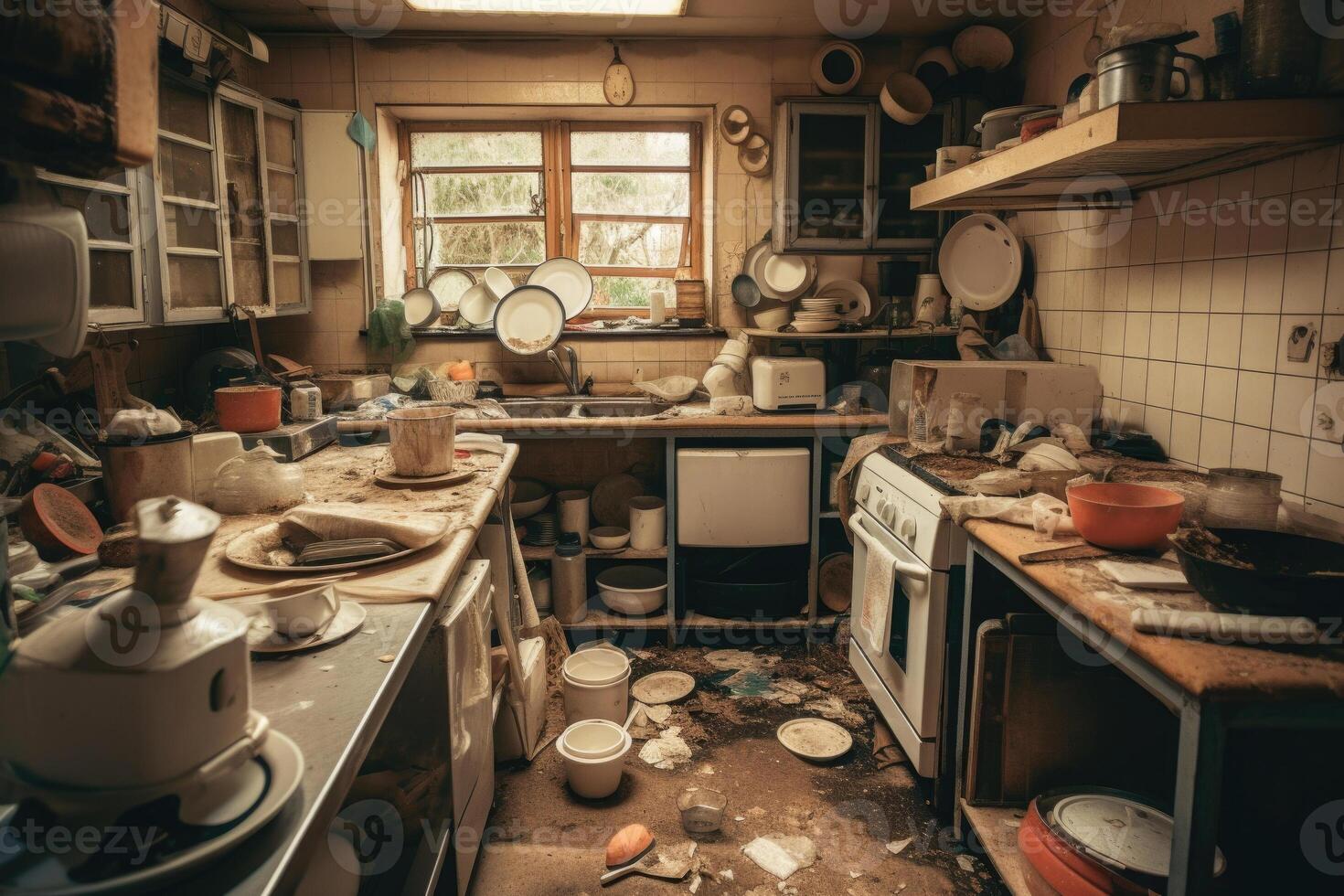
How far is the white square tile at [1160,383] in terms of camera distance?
8.09 ft

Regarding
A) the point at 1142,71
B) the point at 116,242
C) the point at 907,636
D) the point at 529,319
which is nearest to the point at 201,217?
the point at 116,242

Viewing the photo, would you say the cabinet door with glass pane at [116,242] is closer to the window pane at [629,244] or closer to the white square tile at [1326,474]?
the window pane at [629,244]

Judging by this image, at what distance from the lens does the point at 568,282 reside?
4.01 metres

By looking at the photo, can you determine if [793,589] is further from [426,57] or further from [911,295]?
[426,57]

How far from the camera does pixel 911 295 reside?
3822 millimetres

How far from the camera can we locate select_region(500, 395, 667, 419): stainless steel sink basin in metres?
3.71

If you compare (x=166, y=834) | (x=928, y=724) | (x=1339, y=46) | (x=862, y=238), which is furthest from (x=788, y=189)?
(x=166, y=834)

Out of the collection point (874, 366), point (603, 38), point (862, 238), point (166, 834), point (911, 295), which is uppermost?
point (603, 38)

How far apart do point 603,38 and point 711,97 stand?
58cm

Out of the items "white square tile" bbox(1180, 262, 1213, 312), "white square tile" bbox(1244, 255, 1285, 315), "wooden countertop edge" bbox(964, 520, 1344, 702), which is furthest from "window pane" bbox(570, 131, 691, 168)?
"wooden countertop edge" bbox(964, 520, 1344, 702)

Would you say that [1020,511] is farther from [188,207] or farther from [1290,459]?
[188,207]

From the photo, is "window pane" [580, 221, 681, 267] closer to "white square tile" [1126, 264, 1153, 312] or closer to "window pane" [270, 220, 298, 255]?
"window pane" [270, 220, 298, 255]

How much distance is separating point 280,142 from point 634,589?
2514 mm

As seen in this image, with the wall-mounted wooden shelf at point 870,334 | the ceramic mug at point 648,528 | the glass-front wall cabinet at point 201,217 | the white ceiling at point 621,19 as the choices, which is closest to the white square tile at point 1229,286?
the wall-mounted wooden shelf at point 870,334
